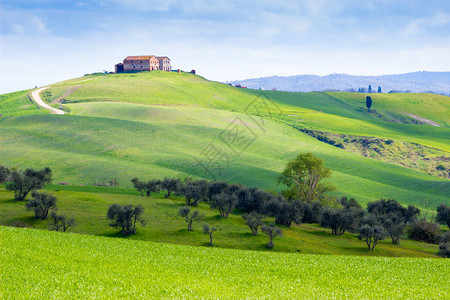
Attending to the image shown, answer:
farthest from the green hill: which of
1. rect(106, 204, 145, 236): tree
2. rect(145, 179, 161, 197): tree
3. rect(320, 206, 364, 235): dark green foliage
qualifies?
rect(106, 204, 145, 236): tree

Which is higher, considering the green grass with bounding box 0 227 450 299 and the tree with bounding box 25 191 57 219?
the green grass with bounding box 0 227 450 299

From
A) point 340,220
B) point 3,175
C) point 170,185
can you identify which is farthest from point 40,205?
point 340,220

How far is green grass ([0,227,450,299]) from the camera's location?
1073 inches

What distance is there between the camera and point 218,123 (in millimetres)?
189000

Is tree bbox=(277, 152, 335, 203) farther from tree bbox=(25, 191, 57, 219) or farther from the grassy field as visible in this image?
tree bbox=(25, 191, 57, 219)

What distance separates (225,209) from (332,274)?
48.0 meters

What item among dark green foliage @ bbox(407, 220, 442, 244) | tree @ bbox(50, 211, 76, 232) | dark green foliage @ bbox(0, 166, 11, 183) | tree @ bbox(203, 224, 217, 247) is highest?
dark green foliage @ bbox(0, 166, 11, 183)

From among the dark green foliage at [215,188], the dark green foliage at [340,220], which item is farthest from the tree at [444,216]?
the dark green foliage at [215,188]

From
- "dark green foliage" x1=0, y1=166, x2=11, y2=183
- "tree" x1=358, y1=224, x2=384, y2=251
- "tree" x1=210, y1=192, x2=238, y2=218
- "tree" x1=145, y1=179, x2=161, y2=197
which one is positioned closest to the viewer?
"tree" x1=358, y1=224, x2=384, y2=251

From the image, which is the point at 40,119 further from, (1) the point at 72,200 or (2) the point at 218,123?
(1) the point at 72,200

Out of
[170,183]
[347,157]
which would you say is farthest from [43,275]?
[347,157]

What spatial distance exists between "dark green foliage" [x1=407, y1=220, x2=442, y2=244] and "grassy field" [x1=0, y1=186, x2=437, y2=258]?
222 inches

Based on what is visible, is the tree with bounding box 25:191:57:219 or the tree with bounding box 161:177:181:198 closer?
the tree with bounding box 25:191:57:219

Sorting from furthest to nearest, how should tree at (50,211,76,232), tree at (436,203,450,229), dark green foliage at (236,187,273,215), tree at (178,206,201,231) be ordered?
tree at (436,203,450,229) → dark green foliage at (236,187,273,215) → tree at (178,206,201,231) → tree at (50,211,76,232)
